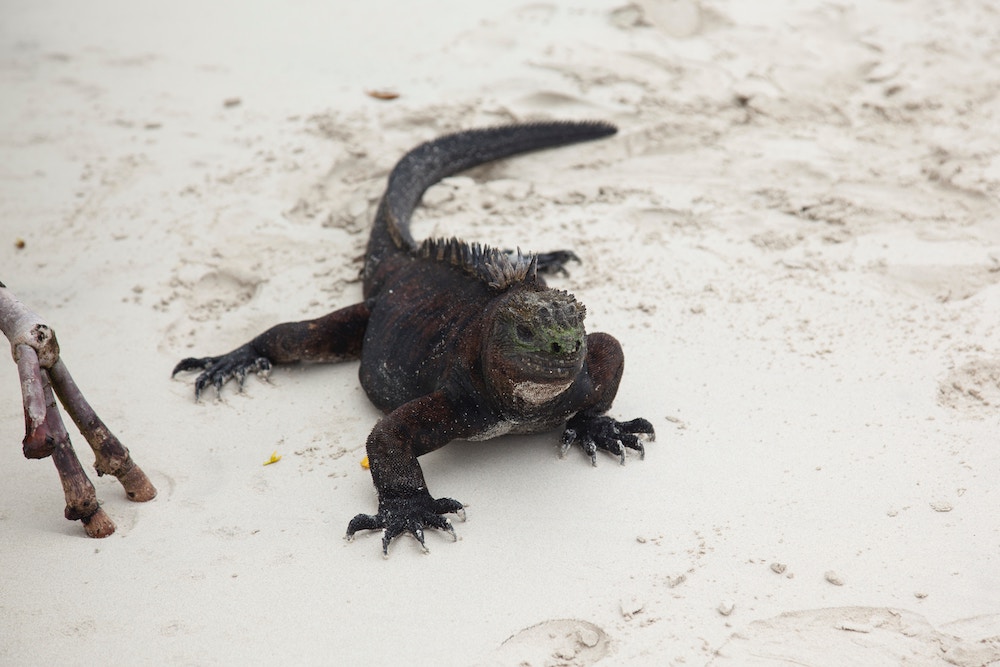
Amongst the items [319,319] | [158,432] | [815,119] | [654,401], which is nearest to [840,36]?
[815,119]

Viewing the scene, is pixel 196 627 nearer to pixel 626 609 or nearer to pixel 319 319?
pixel 626 609

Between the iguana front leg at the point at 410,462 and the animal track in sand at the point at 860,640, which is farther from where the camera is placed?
the iguana front leg at the point at 410,462

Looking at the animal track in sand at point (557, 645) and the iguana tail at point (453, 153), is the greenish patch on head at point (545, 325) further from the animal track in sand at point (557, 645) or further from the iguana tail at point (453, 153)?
the iguana tail at point (453, 153)

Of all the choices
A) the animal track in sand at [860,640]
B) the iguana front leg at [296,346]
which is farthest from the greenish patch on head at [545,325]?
the iguana front leg at [296,346]

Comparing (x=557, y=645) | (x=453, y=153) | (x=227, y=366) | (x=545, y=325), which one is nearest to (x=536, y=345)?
(x=545, y=325)

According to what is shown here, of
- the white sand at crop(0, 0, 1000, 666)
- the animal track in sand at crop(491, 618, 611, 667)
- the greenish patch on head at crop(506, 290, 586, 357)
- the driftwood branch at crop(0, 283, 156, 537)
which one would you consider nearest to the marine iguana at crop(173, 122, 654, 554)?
the greenish patch on head at crop(506, 290, 586, 357)

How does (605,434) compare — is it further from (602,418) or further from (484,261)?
(484,261)
